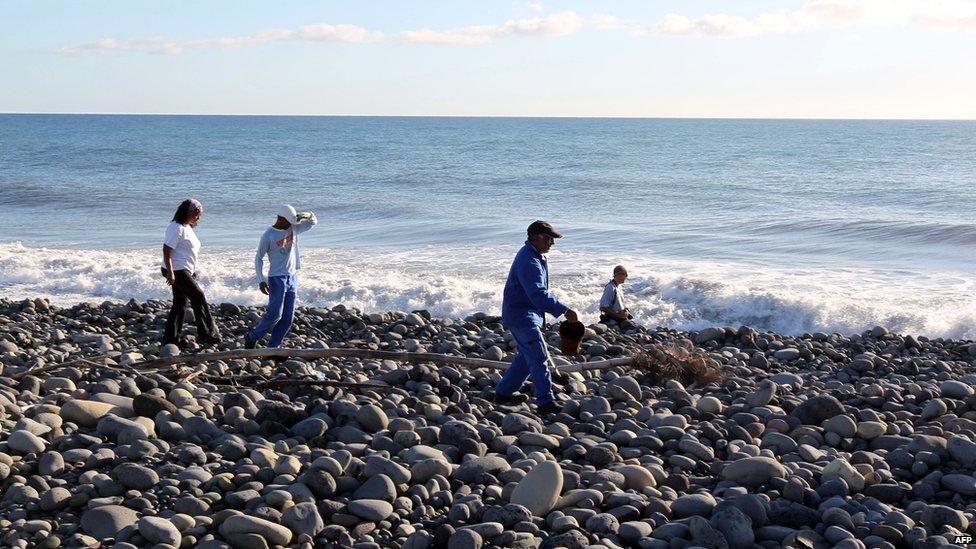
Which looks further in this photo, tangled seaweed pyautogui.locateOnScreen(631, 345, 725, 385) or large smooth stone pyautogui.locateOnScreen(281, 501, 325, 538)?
tangled seaweed pyautogui.locateOnScreen(631, 345, 725, 385)

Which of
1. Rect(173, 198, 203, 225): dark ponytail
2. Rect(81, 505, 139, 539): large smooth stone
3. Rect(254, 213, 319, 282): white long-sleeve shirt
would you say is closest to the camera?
Rect(81, 505, 139, 539): large smooth stone

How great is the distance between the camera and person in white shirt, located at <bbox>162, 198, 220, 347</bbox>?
9.29 metres

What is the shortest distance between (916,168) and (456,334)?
44459 mm

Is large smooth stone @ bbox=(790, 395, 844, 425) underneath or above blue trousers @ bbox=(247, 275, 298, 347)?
underneath

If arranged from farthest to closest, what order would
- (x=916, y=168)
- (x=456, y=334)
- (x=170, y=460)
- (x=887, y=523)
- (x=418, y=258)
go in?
1. (x=916, y=168)
2. (x=418, y=258)
3. (x=456, y=334)
4. (x=170, y=460)
5. (x=887, y=523)

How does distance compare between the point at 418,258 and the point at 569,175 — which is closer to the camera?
the point at 418,258

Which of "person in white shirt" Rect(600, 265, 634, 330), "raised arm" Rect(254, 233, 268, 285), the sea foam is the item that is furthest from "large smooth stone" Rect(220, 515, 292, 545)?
the sea foam

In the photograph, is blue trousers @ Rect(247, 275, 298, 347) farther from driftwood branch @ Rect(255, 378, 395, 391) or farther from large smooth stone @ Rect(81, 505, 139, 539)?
large smooth stone @ Rect(81, 505, 139, 539)

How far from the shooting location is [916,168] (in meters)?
49.6

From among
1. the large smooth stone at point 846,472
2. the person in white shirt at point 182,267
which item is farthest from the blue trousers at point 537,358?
the person in white shirt at point 182,267

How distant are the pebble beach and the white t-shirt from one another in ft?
2.74

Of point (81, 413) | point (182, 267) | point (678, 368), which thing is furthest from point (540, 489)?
point (182, 267)

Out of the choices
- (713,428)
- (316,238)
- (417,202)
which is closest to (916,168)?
(417,202)

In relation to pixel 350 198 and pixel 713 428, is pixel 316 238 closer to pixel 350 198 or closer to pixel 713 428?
pixel 350 198
